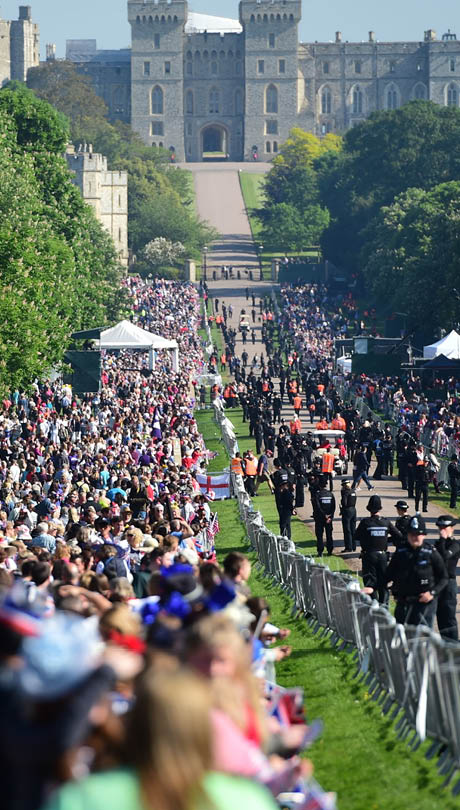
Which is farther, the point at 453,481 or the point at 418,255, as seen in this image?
the point at 418,255

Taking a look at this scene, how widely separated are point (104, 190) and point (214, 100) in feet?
280

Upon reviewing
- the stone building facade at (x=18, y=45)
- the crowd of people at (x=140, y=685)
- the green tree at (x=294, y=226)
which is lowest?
the crowd of people at (x=140, y=685)

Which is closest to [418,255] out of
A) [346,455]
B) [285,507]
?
[346,455]

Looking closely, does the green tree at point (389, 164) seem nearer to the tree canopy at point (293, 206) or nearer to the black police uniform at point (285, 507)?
the tree canopy at point (293, 206)

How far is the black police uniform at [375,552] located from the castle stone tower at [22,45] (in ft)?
584

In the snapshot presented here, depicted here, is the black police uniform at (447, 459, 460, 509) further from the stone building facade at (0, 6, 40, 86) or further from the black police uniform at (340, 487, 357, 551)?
the stone building facade at (0, 6, 40, 86)

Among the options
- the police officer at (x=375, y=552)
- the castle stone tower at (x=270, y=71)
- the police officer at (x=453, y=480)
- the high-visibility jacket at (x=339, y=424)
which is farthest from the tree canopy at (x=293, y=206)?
the police officer at (x=375, y=552)

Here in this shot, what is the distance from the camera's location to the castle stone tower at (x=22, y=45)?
193 metres

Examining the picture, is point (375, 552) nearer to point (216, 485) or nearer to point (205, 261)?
point (216, 485)

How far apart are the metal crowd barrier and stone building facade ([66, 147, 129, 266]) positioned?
292 feet

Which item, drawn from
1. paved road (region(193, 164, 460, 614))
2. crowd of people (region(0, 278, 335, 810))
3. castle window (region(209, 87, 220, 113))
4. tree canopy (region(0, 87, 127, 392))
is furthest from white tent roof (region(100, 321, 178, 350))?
castle window (region(209, 87, 220, 113))

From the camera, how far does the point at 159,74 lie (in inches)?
7628

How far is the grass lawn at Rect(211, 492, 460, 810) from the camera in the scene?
444 inches

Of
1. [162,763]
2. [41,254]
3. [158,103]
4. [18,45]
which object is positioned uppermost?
[18,45]
